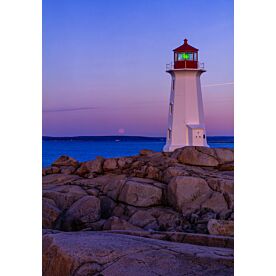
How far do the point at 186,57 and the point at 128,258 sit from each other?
16.8m

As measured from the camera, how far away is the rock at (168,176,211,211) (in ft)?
29.5

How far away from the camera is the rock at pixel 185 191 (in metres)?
8.98

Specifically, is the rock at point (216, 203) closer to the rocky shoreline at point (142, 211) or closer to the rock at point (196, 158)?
the rocky shoreline at point (142, 211)

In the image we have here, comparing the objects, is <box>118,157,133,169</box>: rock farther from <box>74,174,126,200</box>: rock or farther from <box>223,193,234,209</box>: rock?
<box>223,193,234,209</box>: rock

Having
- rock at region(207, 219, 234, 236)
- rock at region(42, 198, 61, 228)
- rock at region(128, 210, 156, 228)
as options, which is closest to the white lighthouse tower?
rock at region(128, 210, 156, 228)

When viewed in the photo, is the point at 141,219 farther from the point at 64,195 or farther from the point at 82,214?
the point at 64,195

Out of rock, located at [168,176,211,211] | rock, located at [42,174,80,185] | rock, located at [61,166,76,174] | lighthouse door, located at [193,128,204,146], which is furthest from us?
lighthouse door, located at [193,128,204,146]

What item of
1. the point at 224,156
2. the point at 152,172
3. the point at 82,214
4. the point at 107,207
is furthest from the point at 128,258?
the point at 224,156

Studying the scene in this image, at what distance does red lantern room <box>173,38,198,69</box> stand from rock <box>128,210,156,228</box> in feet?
36.4

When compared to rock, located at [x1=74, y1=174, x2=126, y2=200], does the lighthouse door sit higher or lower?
higher

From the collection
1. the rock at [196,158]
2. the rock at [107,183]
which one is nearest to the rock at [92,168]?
the rock at [107,183]
